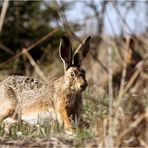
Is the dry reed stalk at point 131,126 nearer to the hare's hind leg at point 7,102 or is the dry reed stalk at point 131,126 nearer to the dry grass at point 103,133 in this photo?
the dry grass at point 103,133

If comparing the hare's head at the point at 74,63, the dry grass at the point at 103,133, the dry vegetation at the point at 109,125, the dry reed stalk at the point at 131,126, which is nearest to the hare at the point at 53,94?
the hare's head at the point at 74,63

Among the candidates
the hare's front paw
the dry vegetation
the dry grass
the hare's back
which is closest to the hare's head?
the dry vegetation

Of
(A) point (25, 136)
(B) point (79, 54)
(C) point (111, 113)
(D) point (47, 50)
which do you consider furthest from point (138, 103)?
(D) point (47, 50)

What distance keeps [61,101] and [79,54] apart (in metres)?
0.51

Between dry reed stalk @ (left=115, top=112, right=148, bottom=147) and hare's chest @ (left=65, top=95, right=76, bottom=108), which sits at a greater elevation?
hare's chest @ (left=65, top=95, right=76, bottom=108)

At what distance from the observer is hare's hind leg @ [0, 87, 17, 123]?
297 inches

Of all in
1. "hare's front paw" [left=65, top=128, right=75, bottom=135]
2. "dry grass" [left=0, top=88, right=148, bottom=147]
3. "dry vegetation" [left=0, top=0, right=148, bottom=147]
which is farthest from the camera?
"hare's front paw" [left=65, top=128, right=75, bottom=135]

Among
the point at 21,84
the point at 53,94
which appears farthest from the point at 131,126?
the point at 21,84

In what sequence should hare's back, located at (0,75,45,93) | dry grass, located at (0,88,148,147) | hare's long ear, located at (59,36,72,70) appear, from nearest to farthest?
dry grass, located at (0,88,148,147) → hare's long ear, located at (59,36,72,70) → hare's back, located at (0,75,45,93)

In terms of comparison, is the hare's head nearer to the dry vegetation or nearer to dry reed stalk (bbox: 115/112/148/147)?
the dry vegetation

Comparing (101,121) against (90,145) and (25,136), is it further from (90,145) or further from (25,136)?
(25,136)

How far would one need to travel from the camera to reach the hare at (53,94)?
7.18 metres

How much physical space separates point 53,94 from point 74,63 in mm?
480

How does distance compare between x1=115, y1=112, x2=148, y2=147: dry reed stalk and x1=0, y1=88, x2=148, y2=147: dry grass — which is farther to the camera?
x1=0, y1=88, x2=148, y2=147: dry grass
